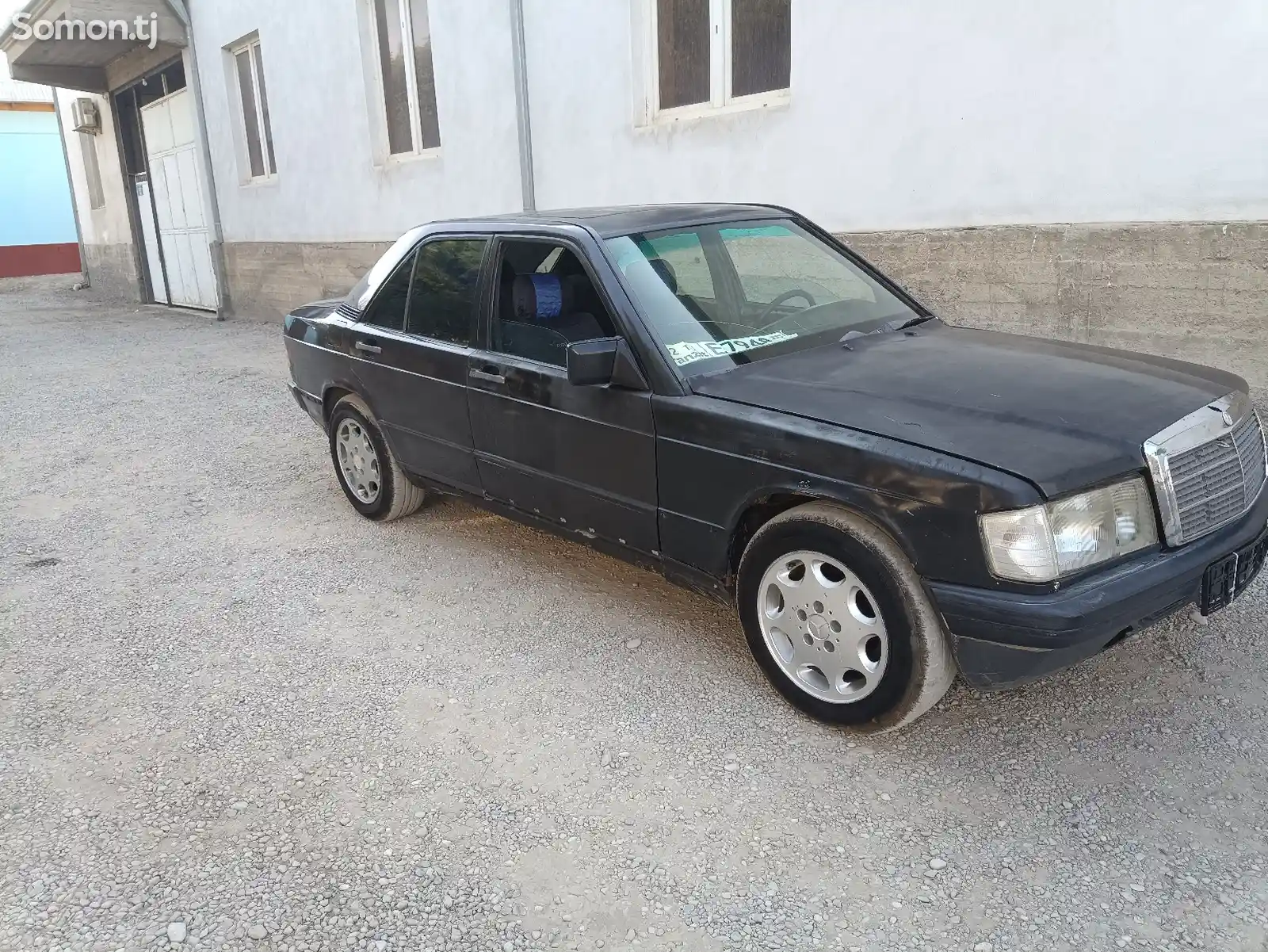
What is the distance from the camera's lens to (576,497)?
3693 millimetres

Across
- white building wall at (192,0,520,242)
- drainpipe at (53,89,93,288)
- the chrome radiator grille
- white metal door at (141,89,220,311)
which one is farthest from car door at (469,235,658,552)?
drainpipe at (53,89,93,288)

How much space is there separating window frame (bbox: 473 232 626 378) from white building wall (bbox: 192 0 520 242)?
18.9 ft

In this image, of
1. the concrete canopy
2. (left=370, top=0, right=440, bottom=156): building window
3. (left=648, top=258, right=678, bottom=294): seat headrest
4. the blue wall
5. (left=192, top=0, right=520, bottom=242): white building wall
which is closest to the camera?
(left=648, top=258, right=678, bottom=294): seat headrest

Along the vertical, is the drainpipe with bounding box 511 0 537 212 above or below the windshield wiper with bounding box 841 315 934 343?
above

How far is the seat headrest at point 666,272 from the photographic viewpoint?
354 cm

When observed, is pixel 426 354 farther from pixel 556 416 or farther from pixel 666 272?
pixel 666 272

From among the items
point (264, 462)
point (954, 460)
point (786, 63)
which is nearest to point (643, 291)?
point (954, 460)

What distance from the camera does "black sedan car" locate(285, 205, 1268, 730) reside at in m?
2.55

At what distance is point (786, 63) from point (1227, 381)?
15.8 feet

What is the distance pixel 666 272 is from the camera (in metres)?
3.58

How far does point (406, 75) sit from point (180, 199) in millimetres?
7515

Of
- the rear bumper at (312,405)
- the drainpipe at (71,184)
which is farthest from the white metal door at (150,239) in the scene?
the rear bumper at (312,405)

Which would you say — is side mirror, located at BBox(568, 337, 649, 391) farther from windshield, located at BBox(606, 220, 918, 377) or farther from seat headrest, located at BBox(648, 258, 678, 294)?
seat headrest, located at BBox(648, 258, 678, 294)

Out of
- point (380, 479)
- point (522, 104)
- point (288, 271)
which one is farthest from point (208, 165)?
point (380, 479)
